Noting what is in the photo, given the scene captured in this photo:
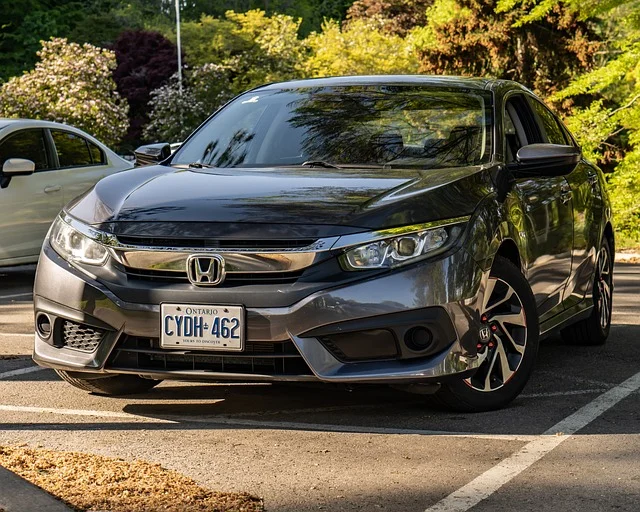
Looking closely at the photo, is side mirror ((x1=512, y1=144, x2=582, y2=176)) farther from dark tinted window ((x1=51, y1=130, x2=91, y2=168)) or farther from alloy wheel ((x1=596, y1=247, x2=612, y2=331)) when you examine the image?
dark tinted window ((x1=51, y1=130, x2=91, y2=168))

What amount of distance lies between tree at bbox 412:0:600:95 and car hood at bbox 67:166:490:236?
1118 inches

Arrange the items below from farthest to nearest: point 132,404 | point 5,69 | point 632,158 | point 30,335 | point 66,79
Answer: point 5,69, point 66,79, point 632,158, point 30,335, point 132,404

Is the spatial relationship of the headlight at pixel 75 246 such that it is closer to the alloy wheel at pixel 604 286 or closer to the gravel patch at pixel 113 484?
the gravel patch at pixel 113 484

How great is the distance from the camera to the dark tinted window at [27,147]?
12.8 meters

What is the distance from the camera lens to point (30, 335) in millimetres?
9078

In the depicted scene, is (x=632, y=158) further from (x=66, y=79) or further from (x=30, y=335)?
(x=66, y=79)

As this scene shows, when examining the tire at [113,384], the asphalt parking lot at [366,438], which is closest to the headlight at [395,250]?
the asphalt parking lot at [366,438]

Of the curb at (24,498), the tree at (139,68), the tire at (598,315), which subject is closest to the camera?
the curb at (24,498)

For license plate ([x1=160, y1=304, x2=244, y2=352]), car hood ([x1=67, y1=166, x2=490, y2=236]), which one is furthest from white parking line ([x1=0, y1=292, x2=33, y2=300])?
license plate ([x1=160, y1=304, x2=244, y2=352])

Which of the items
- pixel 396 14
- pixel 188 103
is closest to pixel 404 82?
pixel 188 103

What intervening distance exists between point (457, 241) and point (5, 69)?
59371 mm

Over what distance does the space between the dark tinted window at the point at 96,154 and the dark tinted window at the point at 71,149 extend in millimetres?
61

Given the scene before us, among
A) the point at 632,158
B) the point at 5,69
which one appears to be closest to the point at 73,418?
the point at 632,158

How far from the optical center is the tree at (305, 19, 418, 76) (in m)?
54.5
